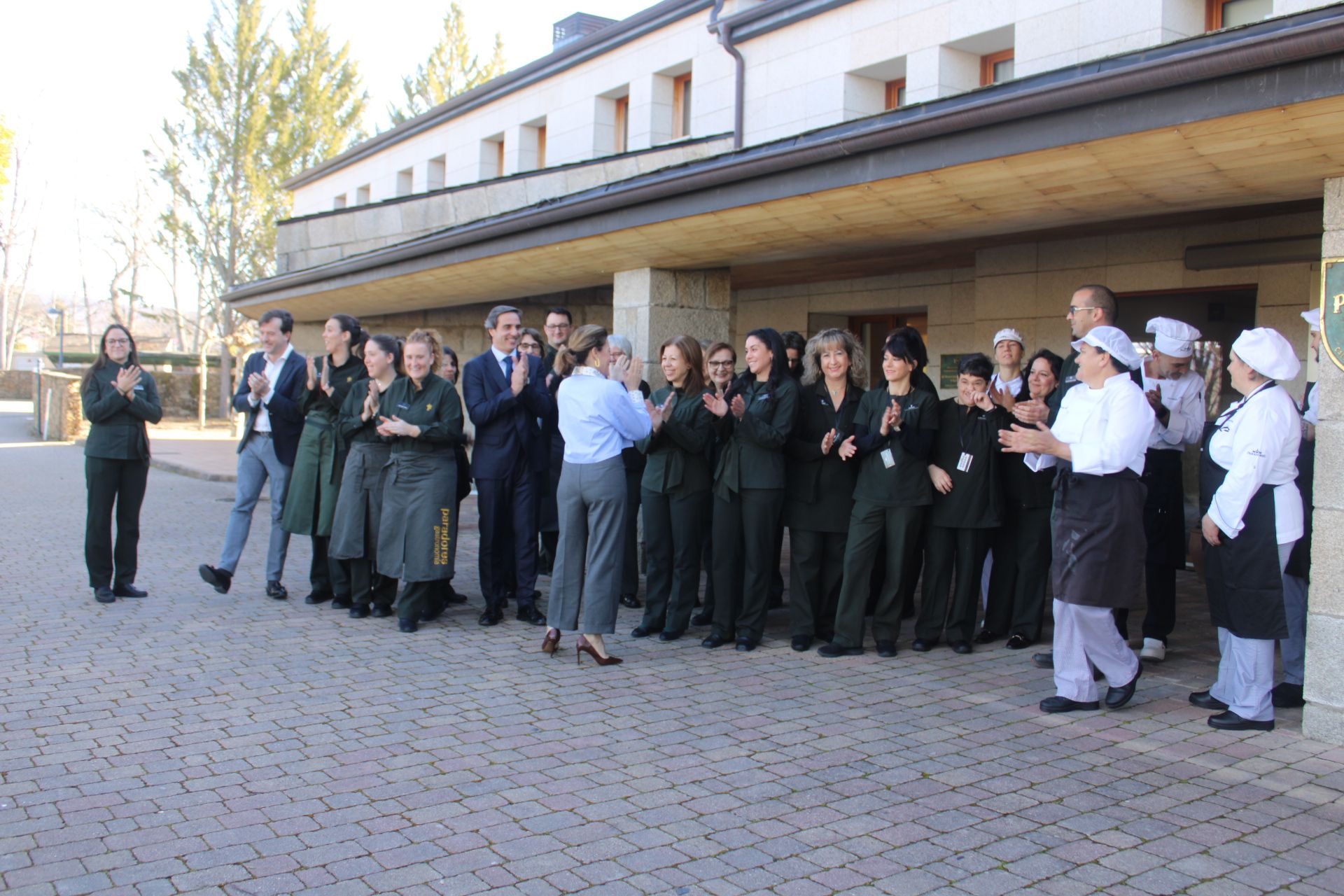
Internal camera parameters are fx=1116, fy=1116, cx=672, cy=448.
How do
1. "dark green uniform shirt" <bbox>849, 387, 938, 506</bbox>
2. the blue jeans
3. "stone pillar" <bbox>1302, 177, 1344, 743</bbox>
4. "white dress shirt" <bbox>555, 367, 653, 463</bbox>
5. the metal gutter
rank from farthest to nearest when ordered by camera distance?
the blue jeans → "dark green uniform shirt" <bbox>849, 387, 938, 506</bbox> → "white dress shirt" <bbox>555, 367, 653, 463</bbox> → "stone pillar" <bbox>1302, 177, 1344, 743</bbox> → the metal gutter

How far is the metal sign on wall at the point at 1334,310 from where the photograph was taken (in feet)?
16.0

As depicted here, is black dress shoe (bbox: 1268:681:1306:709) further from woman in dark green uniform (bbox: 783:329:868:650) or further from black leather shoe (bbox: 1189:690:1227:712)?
woman in dark green uniform (bbox: 783:329:868:650)

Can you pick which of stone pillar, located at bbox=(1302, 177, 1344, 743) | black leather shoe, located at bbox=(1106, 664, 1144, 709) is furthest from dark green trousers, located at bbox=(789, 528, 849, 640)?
stone pillar, located at bbox=(1302, 177, 1344, 743)

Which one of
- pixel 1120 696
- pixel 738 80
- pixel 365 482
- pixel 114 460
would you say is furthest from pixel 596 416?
pixel 738 80

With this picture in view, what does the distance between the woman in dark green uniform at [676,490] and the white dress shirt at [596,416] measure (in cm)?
39

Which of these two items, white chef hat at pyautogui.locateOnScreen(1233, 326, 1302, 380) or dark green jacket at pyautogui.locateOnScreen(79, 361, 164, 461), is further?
dark green jacket at pyautogui.locateOnScreen(79, 361, 164, 461)

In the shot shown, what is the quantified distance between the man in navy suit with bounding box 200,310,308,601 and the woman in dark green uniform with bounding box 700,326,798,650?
3281 millimetres

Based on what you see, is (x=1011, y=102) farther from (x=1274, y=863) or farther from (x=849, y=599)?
(x=1274, y=863)

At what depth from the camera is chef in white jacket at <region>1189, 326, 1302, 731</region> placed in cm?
511

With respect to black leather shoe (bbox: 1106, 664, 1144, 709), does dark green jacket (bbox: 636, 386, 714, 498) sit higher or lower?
higher

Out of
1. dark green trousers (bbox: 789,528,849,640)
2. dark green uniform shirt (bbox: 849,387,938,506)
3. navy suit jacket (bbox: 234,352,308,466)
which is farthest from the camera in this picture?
navy suit jacket (bbox: 234,352,308,466)

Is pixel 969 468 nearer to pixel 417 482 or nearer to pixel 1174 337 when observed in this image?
pixel 1174 337

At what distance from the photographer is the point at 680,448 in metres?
6.90

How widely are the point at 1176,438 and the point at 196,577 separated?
714 centimetres
